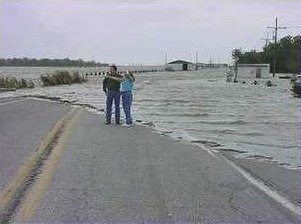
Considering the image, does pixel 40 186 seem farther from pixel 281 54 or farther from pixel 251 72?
pixel 281 54

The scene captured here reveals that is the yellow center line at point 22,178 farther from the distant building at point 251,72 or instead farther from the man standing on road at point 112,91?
the distant building at point 251,72

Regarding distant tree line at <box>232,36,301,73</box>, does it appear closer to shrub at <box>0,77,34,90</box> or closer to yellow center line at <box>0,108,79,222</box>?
shrub at <box>0,77,34,90</box>

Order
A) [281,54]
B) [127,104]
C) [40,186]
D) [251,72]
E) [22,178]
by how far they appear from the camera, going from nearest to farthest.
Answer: [40,186] < [22,178] < [127,104] < [251,72] < [281,54]

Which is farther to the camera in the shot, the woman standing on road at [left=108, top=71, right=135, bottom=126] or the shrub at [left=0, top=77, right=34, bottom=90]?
the shrub at [left=0, top=77, right=34, bottom=90]

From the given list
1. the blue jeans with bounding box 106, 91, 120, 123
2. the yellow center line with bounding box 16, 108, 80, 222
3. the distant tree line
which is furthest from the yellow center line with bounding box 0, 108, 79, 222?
the distant tree line

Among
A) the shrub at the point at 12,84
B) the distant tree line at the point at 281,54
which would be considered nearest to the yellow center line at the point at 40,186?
the shrub at the point at 12,84

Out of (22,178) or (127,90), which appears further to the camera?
(127,90)

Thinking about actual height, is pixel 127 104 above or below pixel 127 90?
below

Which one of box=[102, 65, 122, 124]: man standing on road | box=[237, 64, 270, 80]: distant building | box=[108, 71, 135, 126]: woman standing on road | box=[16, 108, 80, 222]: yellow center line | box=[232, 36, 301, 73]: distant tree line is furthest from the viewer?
box=[232, 36, 301, 73]: distant tree line

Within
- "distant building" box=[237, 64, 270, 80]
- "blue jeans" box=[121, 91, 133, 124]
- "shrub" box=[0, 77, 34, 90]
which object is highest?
"blue jeans" box=[121, 91, 133, 124]

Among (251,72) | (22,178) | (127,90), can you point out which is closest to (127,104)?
(127,90)

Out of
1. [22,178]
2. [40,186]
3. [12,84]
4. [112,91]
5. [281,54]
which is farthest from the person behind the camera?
[281,54]

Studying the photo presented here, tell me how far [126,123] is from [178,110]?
845cm

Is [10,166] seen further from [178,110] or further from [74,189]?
[178,110]
